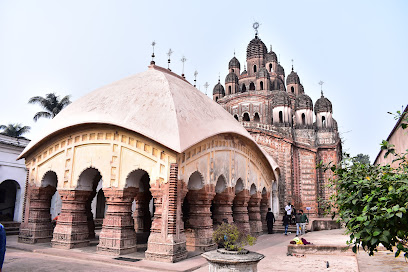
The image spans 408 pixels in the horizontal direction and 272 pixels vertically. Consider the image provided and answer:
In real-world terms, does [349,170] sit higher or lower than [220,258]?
higher

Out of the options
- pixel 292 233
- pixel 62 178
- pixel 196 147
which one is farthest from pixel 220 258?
pixel 292 233

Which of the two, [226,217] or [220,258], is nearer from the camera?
[220,258]

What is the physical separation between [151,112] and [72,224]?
4553 mm

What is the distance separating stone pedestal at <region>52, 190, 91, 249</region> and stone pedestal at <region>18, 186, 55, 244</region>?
3.53 ft

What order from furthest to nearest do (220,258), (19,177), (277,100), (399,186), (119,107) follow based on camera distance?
1. (277,100)
2. (19,177)
3. (119,107)
4. (220,258)
5. (399,186)

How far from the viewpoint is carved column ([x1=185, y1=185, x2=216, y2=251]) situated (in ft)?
34.9

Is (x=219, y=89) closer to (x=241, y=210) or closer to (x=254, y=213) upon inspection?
(x=254, y=213)

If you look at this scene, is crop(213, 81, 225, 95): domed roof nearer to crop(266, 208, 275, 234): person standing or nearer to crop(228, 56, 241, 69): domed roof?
crop(228, 56, 241, 69): domed roof

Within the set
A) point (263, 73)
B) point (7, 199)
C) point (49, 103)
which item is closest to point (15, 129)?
point (49, 103)

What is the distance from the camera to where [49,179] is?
38.0 feet

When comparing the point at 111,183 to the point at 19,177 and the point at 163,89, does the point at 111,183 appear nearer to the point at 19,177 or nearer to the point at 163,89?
the point at 163,89

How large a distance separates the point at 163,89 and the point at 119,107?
1657mm

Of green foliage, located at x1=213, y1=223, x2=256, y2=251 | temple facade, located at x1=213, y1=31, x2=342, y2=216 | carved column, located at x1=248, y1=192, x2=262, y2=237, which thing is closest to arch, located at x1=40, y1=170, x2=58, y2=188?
green foliage, located at x1=213, y1=223, x2=256, y2=251

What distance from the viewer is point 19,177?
623 inches
